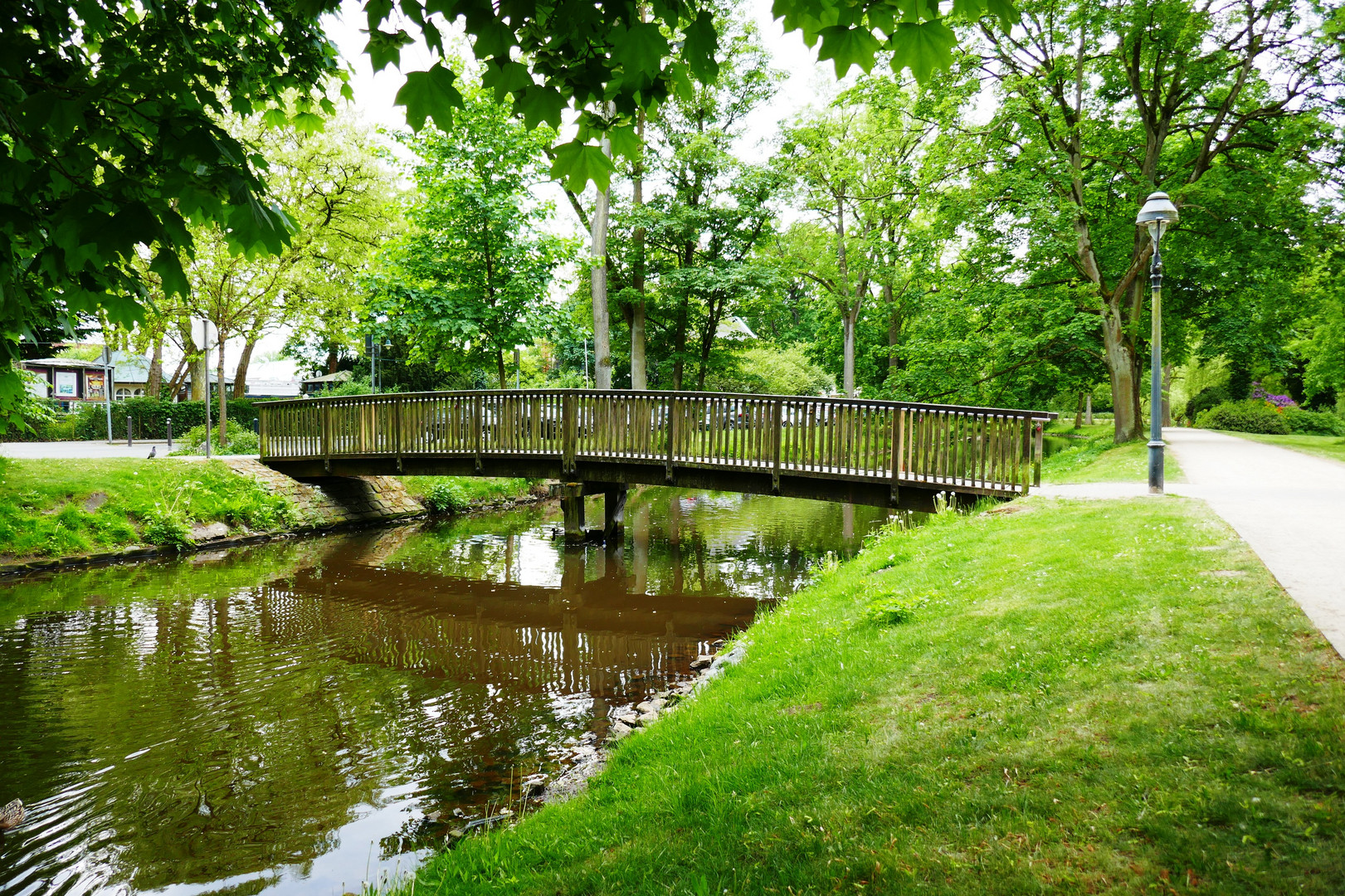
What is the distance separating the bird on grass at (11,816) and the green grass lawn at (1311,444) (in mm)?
21102

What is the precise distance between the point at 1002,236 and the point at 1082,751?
19.9m

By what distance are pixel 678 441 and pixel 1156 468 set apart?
7.36 m

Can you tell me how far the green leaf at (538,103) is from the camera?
289 cm

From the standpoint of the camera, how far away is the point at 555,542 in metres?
15.4

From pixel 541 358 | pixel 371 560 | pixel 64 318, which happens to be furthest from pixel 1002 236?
pixel 541 358

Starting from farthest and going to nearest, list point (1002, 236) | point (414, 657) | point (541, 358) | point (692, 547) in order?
1. point (541, 358)
2. point (1002, 236)
3. point (692, 547)
4. point (414, 657)

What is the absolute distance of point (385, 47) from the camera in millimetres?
2861

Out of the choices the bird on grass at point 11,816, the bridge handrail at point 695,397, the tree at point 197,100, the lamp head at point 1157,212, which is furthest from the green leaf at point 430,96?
the lamp head at point 1157,212

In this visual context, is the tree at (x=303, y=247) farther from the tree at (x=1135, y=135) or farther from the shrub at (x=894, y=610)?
the shrub at (x=894, y=610)

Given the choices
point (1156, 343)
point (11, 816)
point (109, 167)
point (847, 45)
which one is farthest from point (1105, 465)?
point (11, 816)

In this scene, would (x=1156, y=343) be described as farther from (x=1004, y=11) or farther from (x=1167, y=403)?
(x=1167, y=403)

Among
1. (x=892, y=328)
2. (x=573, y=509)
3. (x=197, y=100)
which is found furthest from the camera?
(x=892, y=328)

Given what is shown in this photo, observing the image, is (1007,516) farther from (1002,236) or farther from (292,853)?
(1002,236)

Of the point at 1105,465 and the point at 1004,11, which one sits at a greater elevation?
the point at 1004,11
